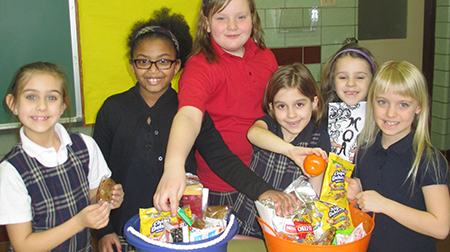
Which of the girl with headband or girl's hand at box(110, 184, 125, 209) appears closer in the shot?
girl's hand at box(110, 184, 125, 209)

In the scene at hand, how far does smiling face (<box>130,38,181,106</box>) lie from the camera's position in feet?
5.21

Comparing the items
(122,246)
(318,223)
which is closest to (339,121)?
(318,223)

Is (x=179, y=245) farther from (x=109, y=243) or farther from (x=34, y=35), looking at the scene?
(x=34, y=35)

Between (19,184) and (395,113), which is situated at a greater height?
(395,113)

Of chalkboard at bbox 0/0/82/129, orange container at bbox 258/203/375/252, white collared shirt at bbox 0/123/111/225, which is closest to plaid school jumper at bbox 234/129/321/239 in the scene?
orange container at bbox 258/203/375/252

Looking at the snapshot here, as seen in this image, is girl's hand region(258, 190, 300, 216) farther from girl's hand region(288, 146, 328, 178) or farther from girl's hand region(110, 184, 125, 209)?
girl's hand region(110, 184, 125, 209)

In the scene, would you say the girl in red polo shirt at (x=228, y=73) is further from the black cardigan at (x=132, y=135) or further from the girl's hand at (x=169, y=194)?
the girl's hand at (x=169, y=194)

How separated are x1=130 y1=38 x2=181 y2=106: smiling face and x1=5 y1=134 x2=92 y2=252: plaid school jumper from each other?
41 cm

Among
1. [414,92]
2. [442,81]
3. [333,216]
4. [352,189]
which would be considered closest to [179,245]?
[333,216]

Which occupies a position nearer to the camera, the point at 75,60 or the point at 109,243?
the point at 109,243

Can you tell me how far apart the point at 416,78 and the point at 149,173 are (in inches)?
42.1

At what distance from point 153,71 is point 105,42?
4.48 feet

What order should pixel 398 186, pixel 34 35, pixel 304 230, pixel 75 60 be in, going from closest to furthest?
pixel 304 230, pixel 398 186, pixel 34 35, pixel 75 60

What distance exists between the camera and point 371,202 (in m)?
1.17
